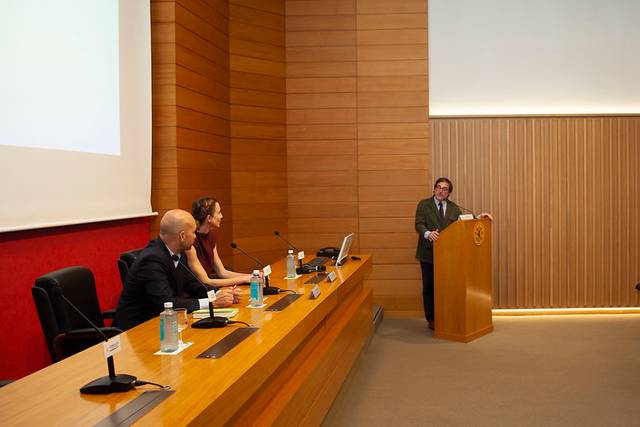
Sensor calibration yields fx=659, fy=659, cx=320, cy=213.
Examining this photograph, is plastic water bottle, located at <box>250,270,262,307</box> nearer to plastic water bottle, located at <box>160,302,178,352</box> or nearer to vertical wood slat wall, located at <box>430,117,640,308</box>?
plastic water bottle, located at <box>160,302,178,352</box>

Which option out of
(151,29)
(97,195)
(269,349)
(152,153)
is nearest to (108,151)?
(97,195)

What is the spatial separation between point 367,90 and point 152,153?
2917 millimetres

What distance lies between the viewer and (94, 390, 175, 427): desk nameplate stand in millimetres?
1807

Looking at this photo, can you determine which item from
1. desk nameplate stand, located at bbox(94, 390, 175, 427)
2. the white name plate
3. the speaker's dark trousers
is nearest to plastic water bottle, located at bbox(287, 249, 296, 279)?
the white name plate

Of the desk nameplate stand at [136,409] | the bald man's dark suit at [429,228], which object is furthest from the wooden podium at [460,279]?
the desk nameplate stand at [136,409]

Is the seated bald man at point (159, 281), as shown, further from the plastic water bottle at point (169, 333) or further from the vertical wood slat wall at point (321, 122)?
the vertical wood slat wall at point (321, 122)

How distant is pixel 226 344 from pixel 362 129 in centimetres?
513

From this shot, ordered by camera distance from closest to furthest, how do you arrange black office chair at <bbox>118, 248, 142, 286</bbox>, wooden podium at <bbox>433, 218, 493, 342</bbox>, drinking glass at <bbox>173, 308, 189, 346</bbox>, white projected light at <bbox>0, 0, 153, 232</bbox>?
drinking glass at <bbox>173, 308, 189, 346</bbox>, white projected light at <bbox>0, 0, 153, 232</bbox>, black office chair at <bbox>118, 248, 142, 286</bbox>, wooden podium at <bbox>433, 218, 493, 342</bbox>

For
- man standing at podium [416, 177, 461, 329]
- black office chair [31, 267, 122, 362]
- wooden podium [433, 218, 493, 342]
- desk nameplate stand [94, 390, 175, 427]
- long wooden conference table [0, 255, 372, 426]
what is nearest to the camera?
desk nameplate stand [94, 390, 175, 427]

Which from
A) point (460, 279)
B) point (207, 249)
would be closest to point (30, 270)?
point (207, 249)

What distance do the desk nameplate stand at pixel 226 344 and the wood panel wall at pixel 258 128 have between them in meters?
3.88

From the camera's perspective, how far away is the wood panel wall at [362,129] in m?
7.46

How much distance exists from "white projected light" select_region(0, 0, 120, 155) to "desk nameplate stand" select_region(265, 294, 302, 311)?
65.7 inches

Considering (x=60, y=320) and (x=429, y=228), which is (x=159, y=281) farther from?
(x=429, y=228)
